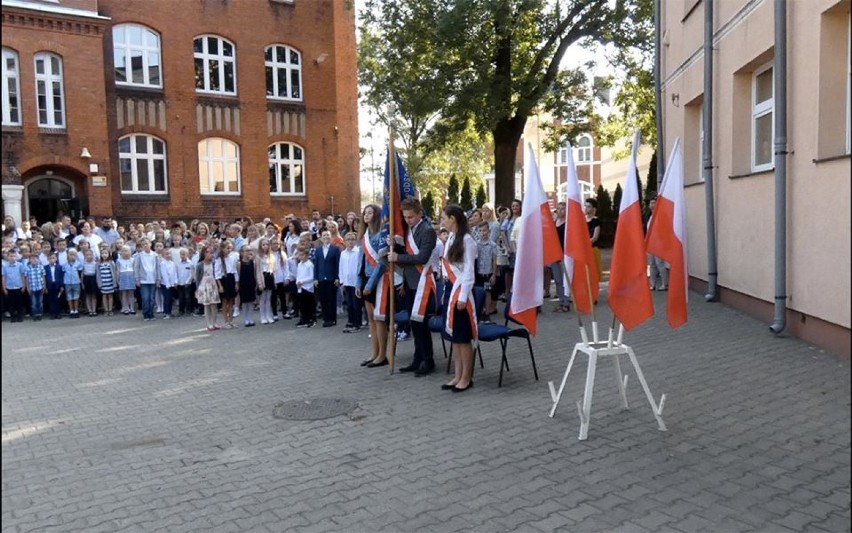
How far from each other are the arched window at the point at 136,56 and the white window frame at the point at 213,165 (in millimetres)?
2873

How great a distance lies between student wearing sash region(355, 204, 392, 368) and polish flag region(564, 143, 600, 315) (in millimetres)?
3075

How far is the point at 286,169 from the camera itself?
29891 mm

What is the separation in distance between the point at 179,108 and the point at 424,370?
22.3 metres

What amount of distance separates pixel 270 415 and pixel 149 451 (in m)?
1.24

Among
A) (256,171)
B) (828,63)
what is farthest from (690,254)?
(256,171)

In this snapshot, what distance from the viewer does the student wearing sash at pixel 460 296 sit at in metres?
7.34

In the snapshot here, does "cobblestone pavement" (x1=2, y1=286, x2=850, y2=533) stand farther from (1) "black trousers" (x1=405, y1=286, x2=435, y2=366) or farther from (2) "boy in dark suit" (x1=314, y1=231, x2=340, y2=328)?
(2) "boy in dark suit" (x1=314, y1=231, x2=340, y2=328)

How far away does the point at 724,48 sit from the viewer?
1209 cm

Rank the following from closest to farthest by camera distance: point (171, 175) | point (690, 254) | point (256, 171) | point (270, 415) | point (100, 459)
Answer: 1. point (100, 459)
2. point (270, 415)
3. point (690, 254)
4. point (171, 175)
5. point (256, 171)

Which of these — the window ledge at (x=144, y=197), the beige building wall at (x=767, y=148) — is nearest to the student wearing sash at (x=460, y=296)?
the beige building wall at (x=767, y=148)

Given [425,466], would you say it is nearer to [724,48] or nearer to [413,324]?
[413,324]

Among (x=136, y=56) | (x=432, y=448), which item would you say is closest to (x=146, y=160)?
(x=136, y=56)

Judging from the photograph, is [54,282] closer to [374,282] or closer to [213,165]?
[374,282]

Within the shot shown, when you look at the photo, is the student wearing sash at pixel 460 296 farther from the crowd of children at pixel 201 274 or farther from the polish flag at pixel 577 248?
the crowd of children at pixel 201 274
